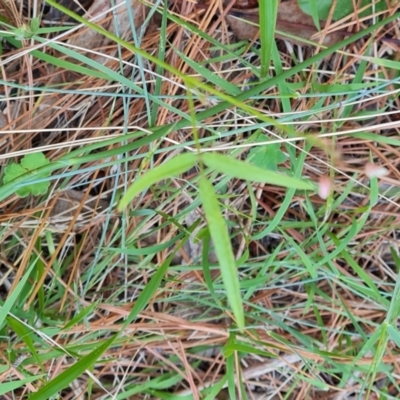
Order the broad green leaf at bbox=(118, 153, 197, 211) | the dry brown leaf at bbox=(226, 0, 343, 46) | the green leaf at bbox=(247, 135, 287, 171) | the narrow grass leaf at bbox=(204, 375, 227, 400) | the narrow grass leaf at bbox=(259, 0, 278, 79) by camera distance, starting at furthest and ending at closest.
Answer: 1. the narrow grass leaf at bbox=(204, 375, 227, 400)
2. the dry brown leaf at bbox=(226, 0, 343, 46)
3. the green leaf at bbox=(247, 135, 287, 171)
4. the narrow grass leaf at bbox=(259, 0, 278, 79)
5. the broad green leaf at bbox=(118, 153, 197, 211)

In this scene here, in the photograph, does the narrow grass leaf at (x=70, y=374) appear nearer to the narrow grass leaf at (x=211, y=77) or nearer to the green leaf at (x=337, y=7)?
the narrow grass leaf at (x=211, y=77)

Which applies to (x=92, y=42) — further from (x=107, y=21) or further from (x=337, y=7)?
(x=337, y=7)

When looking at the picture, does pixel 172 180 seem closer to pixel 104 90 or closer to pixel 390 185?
pixel 104 90

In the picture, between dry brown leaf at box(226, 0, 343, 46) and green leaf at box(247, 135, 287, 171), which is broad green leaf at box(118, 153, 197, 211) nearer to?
green leaf at box(247, 135, 287, 171)

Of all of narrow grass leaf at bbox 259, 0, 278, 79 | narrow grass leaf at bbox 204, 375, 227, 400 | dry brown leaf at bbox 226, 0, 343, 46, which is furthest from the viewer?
narrow grass leaf at bbox 204, 375, 227, 400

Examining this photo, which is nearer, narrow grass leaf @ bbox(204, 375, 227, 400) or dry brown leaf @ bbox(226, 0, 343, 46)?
dry brown leaf @ bbox(226, 0, 343, 46)

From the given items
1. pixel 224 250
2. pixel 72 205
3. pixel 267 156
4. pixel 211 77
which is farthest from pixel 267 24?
pixel 72 205

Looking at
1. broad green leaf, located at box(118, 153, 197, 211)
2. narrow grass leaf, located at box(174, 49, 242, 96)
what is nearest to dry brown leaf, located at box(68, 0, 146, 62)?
narrow grass leaf, located at box(174, 49, 242, 96)

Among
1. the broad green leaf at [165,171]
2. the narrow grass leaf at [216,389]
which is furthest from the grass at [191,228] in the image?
the broad green leaf at [165,171]
